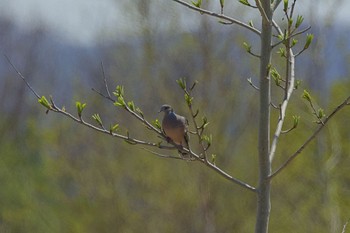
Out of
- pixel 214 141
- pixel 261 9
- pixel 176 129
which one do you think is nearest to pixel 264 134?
pixel 261 9

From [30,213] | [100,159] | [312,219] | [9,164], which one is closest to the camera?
[312,219]

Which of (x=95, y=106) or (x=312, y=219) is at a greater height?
(x=95, y=106)

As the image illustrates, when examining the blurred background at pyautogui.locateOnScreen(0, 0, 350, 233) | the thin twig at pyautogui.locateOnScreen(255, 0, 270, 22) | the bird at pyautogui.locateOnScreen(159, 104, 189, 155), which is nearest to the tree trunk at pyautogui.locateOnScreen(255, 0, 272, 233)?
the thin twig at pyautogui.locateOnScreen(255, 0, 270, 22)

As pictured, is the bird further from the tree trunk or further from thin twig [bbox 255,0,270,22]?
thin twig [bbox 255,0,270,22]

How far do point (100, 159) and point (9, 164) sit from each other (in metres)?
4.35

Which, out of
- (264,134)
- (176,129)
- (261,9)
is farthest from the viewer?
(176,129)

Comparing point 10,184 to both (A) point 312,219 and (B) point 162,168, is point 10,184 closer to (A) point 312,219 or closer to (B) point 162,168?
(B) point 162,168

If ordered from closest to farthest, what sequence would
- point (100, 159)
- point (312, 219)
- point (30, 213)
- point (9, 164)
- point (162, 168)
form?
point (312, 219) < point (162, 168) < point (100, 159) < point (30, 213) < point (9, 164)

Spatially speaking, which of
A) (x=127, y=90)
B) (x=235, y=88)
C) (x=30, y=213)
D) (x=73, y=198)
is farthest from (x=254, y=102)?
(x=30, y=213)

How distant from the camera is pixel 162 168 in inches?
472

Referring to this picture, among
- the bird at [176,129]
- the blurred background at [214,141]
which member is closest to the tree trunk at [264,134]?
the bird at [176,129]

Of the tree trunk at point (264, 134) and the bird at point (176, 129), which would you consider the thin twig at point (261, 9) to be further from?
the bird at point (176, 129)

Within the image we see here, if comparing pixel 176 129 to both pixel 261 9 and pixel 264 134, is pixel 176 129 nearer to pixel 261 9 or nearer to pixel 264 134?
pixel 264 134

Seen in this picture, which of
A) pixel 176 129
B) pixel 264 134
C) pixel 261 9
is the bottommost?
pixel 264 134
